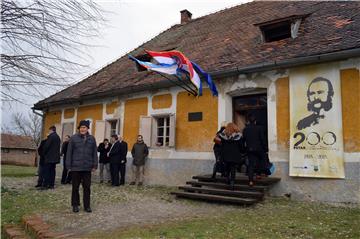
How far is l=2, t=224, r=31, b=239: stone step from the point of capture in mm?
5141

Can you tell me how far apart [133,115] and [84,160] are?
222 inches

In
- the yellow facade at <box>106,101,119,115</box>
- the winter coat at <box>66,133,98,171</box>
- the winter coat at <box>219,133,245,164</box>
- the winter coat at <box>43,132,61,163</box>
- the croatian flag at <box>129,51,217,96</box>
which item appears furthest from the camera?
the yellow facade at <box>106,101,119,115</box>

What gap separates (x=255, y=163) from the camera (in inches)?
324

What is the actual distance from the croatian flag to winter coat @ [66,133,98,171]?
3.37m

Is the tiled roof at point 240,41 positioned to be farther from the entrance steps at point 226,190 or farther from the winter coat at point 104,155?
the entrance steps at point 226,190

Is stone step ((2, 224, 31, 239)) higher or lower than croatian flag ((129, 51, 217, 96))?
lower

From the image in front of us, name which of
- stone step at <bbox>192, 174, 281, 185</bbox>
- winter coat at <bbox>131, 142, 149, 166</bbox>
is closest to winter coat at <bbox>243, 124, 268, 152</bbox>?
stone step at <bbox>192, 174, 281, 185</bbox>

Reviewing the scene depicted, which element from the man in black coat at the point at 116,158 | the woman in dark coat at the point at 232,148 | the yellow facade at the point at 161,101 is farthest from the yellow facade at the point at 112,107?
→ the woman in dark coat at the point at 232,148

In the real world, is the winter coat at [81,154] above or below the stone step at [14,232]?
above

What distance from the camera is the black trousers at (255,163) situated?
8062mm

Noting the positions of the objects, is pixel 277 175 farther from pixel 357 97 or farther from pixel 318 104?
pixel 357 97

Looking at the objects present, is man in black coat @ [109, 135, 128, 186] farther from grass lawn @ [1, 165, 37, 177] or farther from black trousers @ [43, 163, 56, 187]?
grass lawn @ [1, 165, 37, 177]

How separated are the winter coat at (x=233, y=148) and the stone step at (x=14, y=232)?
4.53m

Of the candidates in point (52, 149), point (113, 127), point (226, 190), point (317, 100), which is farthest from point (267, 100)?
point (113, 127)
